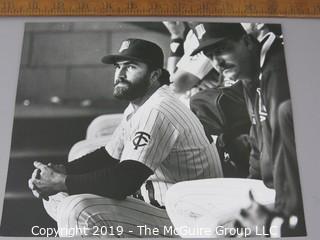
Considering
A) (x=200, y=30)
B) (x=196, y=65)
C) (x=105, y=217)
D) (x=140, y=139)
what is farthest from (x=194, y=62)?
(x=105, y=217)

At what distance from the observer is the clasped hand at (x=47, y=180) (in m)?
1.64

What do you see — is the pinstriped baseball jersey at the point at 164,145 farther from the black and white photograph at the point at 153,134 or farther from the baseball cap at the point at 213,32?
the baseball cap at the point at 213,32

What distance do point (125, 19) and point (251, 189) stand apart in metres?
0.79

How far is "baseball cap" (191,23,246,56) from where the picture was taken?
1.83 metres

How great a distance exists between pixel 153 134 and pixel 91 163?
230mm

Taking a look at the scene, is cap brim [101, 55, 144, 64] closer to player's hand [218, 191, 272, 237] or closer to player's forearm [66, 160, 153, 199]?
player's forearm [66, 160, 153, 199]

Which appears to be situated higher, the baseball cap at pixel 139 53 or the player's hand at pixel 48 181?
the baseball cap at pixel 139 53

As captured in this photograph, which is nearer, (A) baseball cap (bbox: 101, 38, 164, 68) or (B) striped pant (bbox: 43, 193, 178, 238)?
(B) striped pant (bbox: 43, 193, 178, 238)

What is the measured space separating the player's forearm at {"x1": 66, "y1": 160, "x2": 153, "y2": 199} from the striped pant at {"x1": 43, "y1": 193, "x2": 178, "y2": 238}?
21 millimetres

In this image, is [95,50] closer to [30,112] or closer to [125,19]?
[125,19]

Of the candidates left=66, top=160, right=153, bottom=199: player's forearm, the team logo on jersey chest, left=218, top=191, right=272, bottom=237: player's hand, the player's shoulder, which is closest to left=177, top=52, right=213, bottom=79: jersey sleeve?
the player's shoulder

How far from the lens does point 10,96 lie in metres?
1.76

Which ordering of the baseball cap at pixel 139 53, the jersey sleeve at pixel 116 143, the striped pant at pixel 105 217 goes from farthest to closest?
the baseball cap at pixel 139 53 → the jersey sleeve at pixel 116 143 → the striped pant at pixel 105 217

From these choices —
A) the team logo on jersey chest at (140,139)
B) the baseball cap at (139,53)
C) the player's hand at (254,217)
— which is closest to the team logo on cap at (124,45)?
the baseball cap at (139,53)
